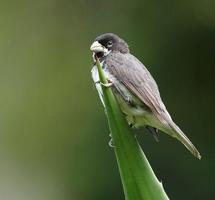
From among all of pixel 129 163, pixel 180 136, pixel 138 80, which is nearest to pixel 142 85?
pixel 138 80

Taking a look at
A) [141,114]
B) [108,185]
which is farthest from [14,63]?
[141,114]

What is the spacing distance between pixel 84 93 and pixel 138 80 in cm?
558

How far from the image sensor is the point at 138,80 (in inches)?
139

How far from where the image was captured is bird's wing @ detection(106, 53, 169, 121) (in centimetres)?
335

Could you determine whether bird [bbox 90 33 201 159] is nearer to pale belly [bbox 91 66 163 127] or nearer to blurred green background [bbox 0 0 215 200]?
pale belly [bbox 91 66 163 127]

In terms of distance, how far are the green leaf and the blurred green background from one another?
5.39 metres

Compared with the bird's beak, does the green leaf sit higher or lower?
lower

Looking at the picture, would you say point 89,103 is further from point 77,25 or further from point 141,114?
point 141,114

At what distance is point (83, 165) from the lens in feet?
29.0

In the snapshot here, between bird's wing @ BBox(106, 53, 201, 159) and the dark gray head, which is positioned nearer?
bird's wing @ BBox(106, 53, 201, 159)

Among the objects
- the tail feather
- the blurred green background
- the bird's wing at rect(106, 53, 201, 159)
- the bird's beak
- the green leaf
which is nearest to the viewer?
the green leaf

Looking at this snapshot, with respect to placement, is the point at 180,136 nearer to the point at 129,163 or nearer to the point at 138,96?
the point at 138,96

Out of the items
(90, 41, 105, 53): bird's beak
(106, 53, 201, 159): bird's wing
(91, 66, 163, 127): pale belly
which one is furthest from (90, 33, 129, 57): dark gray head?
(91, 66, 163, 127): pale belly

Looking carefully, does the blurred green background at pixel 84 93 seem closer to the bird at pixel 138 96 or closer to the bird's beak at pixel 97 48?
the bird's beak at pixel 97 48
